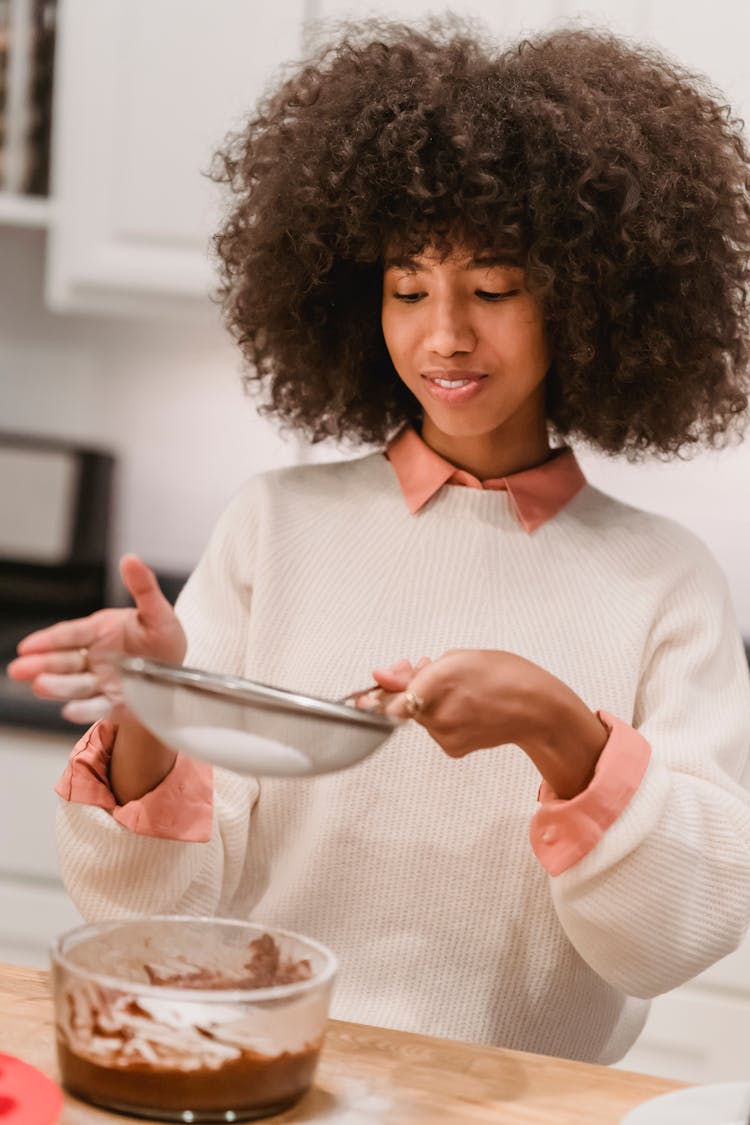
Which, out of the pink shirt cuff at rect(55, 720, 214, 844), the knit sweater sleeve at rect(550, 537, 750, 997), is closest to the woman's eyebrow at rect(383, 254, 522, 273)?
the knit sweater sleeve at rect(550, 537, 750, 997)

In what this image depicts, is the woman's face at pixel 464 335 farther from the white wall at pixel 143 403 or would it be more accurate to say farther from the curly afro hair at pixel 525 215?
the white wall at pixel 143 403

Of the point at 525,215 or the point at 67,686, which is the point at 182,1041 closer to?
the point at 67,686

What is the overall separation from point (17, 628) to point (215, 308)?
0.62 metres

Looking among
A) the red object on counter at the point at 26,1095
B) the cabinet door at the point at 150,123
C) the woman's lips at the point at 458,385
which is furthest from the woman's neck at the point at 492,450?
the cabinet door at the point at 150,123

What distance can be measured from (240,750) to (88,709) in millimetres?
99

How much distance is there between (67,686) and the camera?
82 cm

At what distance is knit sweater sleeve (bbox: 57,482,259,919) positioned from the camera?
1.04m

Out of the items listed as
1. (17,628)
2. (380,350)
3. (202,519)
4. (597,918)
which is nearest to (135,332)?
(202,519)

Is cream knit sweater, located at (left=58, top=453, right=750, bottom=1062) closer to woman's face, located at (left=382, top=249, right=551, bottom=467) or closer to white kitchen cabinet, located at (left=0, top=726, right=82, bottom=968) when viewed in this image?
woman's face, located at (left=382, top=249, right=551, bottom=467)

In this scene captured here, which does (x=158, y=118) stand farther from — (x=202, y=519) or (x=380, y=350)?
(x=380, y=350)

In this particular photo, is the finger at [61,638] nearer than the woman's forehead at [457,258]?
Yes

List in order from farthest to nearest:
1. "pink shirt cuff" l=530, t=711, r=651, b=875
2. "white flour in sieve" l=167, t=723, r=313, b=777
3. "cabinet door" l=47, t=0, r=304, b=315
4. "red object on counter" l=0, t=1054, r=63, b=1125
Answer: "cabinet door" l=47, t=0, r=304, b=315
"pink shirt cuff" l=530, t=711, r=651, b=875
"white flour in sieve" l=167, t=723, r=313, b=777
"red object on counter" l=0, t=1054, r=63, b=1125

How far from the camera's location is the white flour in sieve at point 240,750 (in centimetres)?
80

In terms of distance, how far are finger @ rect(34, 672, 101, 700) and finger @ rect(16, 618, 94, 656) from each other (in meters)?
0.02
